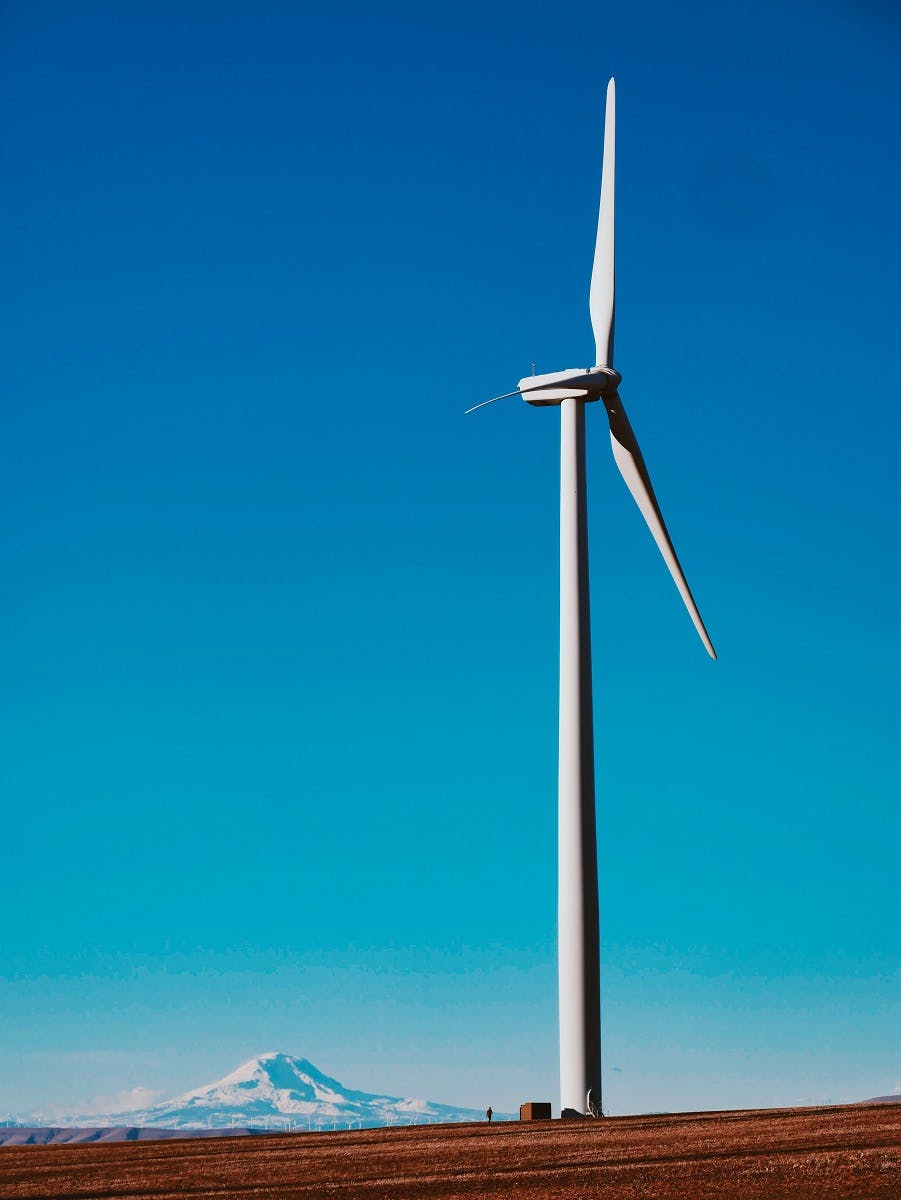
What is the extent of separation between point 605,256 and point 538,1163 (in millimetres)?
47591

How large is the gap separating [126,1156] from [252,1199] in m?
14.9

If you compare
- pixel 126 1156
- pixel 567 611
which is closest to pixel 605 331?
pixel 567 611

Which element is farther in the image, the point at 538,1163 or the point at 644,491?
the point at 644,491

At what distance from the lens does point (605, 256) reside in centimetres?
6931

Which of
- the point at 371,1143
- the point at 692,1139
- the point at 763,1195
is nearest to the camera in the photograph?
the point at 763,1195

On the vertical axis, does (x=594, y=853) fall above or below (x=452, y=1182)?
above

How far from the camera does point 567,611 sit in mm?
56219

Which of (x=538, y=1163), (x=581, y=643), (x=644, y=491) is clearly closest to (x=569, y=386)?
(x=644, y=491)

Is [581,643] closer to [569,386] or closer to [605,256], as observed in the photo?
[569,386]

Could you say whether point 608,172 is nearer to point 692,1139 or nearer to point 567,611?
point 567,611

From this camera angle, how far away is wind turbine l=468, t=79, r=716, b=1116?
50031 millimetres

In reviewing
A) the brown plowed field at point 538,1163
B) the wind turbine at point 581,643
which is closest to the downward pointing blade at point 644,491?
the wind turbine at point 581,643

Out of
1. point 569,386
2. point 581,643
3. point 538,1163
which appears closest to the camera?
point 538,1163

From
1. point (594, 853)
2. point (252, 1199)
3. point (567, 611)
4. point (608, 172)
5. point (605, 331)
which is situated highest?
point (608, 172)
